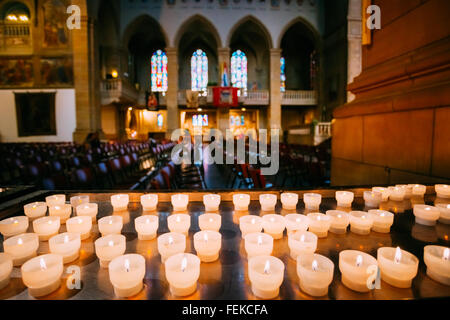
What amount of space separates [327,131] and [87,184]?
551 inches

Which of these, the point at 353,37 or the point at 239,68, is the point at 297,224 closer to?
the point at 353,37

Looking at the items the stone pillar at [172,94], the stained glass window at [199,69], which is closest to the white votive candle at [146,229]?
the stone pillar at [172,94]

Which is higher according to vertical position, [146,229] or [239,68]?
[239,68]

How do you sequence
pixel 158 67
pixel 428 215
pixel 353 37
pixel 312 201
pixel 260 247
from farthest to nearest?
1. pixel 158 67
2. pixel 353 37
3. pixel 312 201
4. pixel 428 215
5. pixel 260 247

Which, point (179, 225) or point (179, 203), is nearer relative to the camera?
point (179, 225)

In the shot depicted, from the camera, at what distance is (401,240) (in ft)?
3.33

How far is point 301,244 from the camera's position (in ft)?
2.76

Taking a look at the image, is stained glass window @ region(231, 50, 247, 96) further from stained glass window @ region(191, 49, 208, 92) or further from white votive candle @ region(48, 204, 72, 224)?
white votive candle @ region(48, 204, 72, 224)

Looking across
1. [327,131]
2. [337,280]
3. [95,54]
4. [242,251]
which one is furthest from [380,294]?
[95,54]

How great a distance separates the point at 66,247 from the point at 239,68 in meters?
27.6

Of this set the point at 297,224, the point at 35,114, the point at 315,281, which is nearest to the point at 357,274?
the point at 315,281

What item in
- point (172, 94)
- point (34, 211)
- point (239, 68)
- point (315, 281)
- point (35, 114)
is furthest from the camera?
→ point (239, 68)

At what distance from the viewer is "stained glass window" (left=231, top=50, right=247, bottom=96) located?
1040 inches

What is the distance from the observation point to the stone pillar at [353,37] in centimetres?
1647
